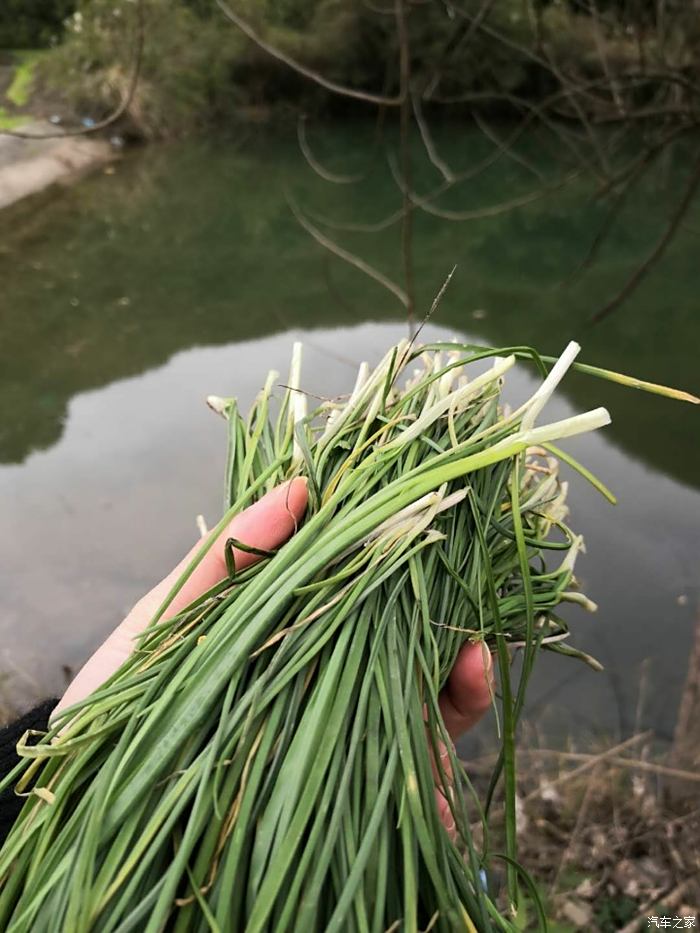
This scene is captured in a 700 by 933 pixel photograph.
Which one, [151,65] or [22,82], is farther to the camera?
[22,82]

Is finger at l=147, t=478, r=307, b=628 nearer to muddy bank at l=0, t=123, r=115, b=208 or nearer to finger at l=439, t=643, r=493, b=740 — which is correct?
finger at l=439, t=643, r=493, b=740

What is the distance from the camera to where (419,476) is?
2.57ft

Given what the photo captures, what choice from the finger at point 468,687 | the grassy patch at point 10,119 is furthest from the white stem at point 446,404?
the grassy patch at point 10,119

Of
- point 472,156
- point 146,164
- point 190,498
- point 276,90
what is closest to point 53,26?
point 276,90

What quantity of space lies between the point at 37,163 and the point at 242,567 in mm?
9524

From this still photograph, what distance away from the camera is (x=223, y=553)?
86cm

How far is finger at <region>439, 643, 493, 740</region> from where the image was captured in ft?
2.83

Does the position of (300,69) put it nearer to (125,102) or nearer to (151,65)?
(125,102)

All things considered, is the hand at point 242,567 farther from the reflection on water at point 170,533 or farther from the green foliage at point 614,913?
the reflection on water at point 170,533

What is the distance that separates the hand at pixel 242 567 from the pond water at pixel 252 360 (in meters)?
1.19

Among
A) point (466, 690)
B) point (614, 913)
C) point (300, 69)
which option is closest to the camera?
point (466, 690)

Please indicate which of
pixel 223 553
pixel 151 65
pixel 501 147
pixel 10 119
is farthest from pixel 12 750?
pixel 151 65

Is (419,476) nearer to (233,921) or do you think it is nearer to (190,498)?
(233,921)

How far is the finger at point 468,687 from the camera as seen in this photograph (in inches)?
33.9
